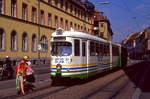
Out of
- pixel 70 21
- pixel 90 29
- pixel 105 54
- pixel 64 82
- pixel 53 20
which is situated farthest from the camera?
pixel 90 29

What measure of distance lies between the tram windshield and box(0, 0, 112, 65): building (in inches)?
450

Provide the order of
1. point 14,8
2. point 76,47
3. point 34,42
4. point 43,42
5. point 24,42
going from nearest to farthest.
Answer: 1. point 76,47
2. point 14,8
3. point 24,42
4. point 34,42
5. point 43,42

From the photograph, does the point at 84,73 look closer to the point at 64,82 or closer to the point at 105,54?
the point at 64,82

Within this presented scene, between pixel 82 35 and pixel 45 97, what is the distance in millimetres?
6700

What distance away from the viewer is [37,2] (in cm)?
4644

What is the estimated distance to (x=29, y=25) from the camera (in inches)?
1704

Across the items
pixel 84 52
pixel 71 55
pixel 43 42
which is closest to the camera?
pixel 71 55

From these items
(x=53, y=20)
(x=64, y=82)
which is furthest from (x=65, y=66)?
(x=53, y=20)

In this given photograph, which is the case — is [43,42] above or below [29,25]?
below

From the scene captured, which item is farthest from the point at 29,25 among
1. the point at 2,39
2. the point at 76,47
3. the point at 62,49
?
the point at 62,49

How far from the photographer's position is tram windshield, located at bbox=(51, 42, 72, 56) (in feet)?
58.7

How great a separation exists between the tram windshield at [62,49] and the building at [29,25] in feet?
37.5

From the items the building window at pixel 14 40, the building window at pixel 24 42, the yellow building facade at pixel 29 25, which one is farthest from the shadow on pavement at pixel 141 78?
the building window at pixel 24 42

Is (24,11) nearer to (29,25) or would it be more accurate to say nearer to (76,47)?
(29,25)
